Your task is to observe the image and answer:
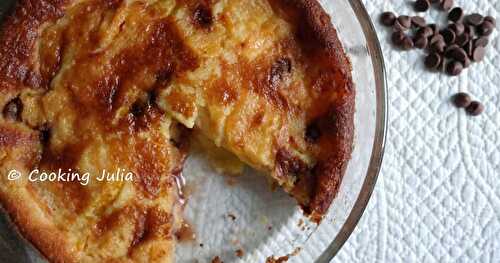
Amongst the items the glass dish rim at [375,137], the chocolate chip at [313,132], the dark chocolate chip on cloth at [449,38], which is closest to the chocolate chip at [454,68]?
the dark chocolate chip on cloth at [449,38]

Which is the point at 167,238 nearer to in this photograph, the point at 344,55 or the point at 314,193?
the point at 314,193

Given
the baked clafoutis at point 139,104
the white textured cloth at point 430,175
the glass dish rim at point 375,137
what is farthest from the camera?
the white textured cloth at point 430,175

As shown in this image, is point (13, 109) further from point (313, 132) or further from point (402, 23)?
point (402, 23)

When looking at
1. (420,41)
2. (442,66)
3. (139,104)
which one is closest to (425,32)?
(420,41)

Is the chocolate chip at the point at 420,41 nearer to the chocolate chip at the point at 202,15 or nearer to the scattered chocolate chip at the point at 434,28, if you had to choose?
the scattered chocolate chip at the point at 434,28

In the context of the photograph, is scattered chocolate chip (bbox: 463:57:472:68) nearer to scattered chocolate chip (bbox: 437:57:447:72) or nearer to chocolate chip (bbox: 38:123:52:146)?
scattered chocolate chip (bbox: 437:57:447:72)

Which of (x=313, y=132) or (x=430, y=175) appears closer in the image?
(x=313, y=132)
